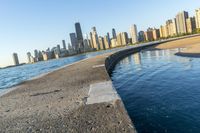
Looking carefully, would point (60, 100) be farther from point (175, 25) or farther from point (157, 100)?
point (175, 25)

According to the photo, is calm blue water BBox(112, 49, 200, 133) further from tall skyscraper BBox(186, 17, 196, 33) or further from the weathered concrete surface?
tall skyscraper BBox(186, 17, 196, 33)

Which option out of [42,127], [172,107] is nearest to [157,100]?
[172,107]

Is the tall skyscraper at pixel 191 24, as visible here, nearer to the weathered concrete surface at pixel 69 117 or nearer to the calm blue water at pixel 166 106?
the calm blue water at pixel 166 106

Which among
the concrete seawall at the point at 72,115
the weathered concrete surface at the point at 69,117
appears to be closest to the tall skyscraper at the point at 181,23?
the concrete seawall at the point at 72,115

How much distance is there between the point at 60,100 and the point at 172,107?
15.4ft

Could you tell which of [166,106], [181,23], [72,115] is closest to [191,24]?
[181,23]

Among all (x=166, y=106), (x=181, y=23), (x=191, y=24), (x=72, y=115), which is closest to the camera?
(x=72, y=115)

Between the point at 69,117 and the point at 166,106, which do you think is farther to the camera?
the point at 166,106

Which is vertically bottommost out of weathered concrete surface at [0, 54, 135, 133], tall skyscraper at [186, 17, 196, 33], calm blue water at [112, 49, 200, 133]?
calm blue water at [112, 49, 200, 133]

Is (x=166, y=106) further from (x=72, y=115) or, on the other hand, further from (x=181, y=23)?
(x=181, y=23)

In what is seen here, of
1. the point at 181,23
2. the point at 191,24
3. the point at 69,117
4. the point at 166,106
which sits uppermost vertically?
the point at 181,23

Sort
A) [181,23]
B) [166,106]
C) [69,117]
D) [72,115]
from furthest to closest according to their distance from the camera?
[181,23], [166,106], [72,115], [69,117]

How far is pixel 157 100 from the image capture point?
37.1 feet

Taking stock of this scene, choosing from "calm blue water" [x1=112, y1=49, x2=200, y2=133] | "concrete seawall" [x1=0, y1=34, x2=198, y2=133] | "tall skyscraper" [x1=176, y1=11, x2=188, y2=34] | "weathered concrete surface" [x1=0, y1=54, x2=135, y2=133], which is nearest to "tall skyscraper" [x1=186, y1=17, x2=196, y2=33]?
"tall skyscraper" [x1=176, y1=11, x2=188, y2=34]
